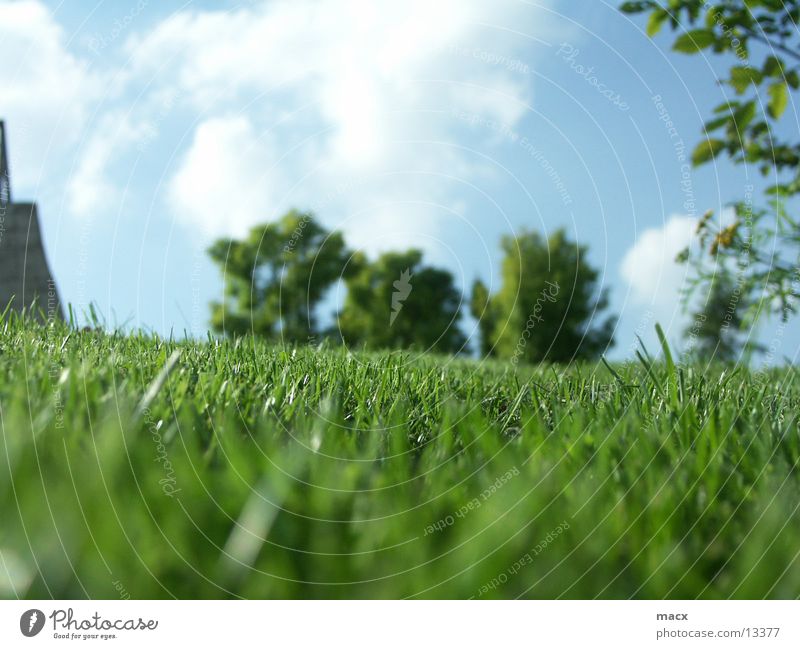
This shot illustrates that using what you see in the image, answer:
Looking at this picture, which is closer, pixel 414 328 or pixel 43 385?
pixel 43 385

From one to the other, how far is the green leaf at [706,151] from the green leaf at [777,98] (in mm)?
168

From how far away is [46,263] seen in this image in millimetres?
3756

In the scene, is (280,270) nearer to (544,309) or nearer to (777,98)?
(544,309)

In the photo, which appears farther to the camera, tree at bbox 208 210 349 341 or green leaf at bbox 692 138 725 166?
tree at bbox 208 210 349 341

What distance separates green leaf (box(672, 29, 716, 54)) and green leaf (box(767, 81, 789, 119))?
266 mm

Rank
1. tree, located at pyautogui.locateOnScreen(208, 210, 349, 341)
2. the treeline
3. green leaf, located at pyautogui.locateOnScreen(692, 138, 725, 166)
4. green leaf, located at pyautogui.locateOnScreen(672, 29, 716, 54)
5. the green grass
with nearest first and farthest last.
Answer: the green grass, green leaf, located at pyautogui.locateOnScreen(672, 29, 716, 54), green leaf, located at pyautogui.locateOnScreen(692, 138, 725, 166), tree, located at pyautogui.locateOnScreen(208, 210, 349, 341), the treeline

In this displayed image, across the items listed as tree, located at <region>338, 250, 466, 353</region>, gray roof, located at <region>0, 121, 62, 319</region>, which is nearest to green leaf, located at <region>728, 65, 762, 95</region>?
gray roof, located at <region>0, 121, 62, 319</region>

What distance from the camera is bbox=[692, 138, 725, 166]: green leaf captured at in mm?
2020

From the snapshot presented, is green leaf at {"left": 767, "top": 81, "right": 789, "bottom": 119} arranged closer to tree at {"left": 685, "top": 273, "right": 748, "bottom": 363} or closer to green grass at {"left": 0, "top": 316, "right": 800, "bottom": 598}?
tree at {"left": 685, "top": 273, "right": 748, "bottom": 363}

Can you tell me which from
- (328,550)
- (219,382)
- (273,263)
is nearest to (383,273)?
(273,263)

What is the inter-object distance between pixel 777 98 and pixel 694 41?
346 mm

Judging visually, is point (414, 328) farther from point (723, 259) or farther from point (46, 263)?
point (723, 259)

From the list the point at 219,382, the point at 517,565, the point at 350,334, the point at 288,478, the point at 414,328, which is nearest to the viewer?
the point at 517,565
